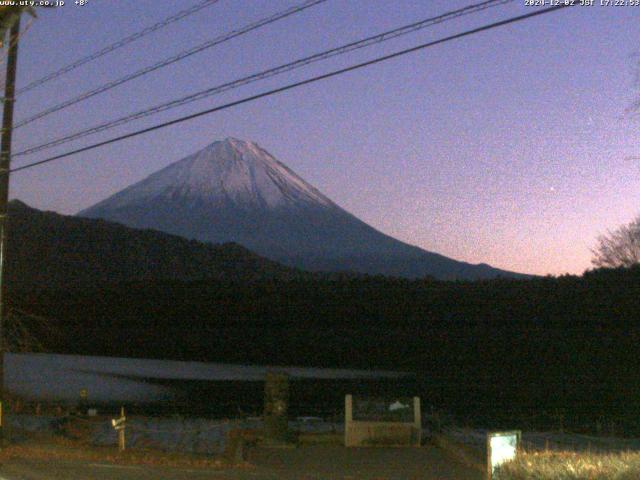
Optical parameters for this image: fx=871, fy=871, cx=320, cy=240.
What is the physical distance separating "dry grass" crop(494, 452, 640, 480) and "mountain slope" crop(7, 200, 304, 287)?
322ft

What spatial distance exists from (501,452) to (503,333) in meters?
63.2

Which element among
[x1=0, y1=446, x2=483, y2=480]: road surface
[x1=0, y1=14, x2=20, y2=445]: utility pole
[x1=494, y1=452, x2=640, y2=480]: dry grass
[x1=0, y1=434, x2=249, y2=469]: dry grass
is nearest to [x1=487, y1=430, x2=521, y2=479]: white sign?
[x1=494, y1=452, x2=640, y2=480]: dry grass

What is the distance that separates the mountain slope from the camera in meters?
111

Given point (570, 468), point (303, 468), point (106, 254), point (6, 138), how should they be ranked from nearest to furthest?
point (570, 468), point (303, 468), point (6, 138), point (106, 254)

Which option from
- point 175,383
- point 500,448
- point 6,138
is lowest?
point 175,383

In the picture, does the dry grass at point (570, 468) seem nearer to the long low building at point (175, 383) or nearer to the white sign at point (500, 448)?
the white sign at point (500, 448)

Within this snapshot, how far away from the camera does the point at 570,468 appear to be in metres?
9.46

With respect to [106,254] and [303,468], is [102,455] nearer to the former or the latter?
[303,468]

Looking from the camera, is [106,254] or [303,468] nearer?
[303,468]

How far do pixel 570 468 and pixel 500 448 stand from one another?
101 centimetres

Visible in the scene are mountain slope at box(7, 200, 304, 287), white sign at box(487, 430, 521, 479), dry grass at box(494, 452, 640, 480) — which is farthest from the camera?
mountain slope at box(7, 200, 304, 287)

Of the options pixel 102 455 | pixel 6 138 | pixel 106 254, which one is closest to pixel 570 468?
pixel 102 455

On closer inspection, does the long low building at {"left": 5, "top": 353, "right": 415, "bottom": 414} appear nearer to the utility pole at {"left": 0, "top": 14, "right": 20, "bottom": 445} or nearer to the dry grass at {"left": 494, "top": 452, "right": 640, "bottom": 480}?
the utility pole at {"left": 0, "top": 14, "right": 20, "bottom": 445}

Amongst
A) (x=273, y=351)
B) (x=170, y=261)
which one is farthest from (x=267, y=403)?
(x=170, y=261)
